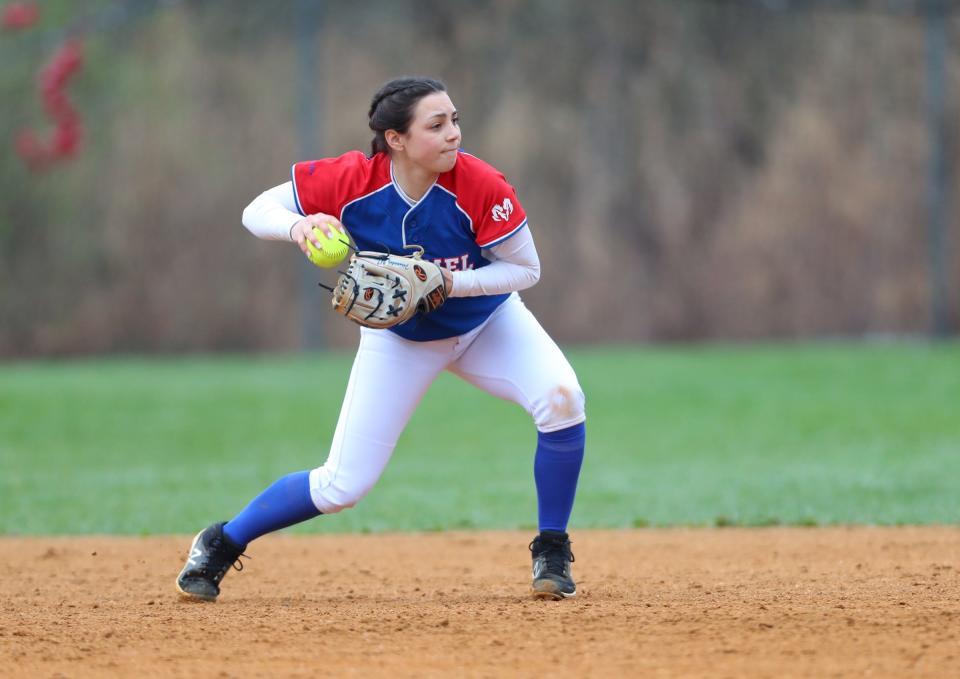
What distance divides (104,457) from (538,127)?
8.06 meters

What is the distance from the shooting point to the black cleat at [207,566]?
4.73 meters

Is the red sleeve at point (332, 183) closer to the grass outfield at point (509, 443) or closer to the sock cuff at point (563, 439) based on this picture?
the sock cuff at point (563, 439)

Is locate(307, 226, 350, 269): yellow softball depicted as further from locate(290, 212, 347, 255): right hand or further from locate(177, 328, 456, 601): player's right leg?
locate(177, 328, 456, 601): player's right leg

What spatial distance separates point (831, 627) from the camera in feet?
12.5

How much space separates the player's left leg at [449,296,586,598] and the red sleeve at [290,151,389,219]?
662 millimetres

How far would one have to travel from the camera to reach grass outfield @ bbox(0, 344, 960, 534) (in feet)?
24.9

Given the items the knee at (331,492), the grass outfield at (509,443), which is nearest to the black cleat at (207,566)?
the knee at (331,492)

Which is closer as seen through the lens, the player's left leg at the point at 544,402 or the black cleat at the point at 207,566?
the player's left leg at the point at 544,402

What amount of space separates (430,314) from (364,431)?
0.46 metres

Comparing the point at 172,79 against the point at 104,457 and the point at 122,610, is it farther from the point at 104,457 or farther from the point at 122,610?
the point at 122,610

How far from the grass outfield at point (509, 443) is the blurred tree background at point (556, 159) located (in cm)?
101

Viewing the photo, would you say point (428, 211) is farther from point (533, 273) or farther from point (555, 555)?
point (555, 555)

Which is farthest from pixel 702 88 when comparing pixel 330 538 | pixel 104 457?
pixel 330 538

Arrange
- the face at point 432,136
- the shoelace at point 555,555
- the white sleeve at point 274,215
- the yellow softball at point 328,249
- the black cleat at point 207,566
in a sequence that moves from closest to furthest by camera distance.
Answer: the yellow softball at point 328,249 < the face at point 432,136 < the white sleeve at point 274,215 < the shoelace at point 555,555 < the black cleat at point 207,566
